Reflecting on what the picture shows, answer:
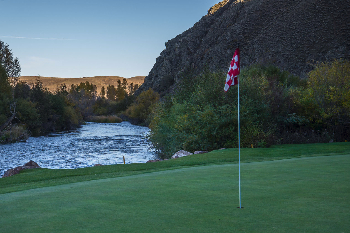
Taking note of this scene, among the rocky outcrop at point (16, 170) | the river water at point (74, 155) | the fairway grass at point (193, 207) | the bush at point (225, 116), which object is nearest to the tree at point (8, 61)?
the river water at point (74, 155)

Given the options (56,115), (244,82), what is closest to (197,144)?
(244,82)

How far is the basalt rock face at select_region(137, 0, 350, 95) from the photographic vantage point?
188 feet

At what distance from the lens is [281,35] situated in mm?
65312

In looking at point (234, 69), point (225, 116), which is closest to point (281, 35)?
point (225, 116)

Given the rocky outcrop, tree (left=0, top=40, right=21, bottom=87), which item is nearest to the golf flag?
the rocky outcrop

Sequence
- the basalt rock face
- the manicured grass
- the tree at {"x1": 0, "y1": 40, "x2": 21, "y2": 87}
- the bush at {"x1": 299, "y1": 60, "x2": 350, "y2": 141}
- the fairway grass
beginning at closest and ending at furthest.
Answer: the fairway grass
the manicured grass
the bush at {"x1": 299, "y1": 60, "x2": 350, "y2": 141}
the tree at {"x1": 0, "y1": 40, "x2": 21, "y2": 87}
the basalt rock face

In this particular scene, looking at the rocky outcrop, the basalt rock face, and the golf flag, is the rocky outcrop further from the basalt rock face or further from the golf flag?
the basalt rock face

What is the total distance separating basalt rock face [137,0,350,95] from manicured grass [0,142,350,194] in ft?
91.7

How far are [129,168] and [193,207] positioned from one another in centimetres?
922

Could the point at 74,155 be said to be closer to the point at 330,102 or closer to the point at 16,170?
the point at 16,170

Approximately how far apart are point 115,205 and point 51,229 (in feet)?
5.04

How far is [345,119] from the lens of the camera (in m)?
26.2

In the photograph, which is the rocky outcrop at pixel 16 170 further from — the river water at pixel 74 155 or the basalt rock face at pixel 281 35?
the basalt rock face at pixel 281 35

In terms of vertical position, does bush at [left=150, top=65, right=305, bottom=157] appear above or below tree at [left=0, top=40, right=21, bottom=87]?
below
